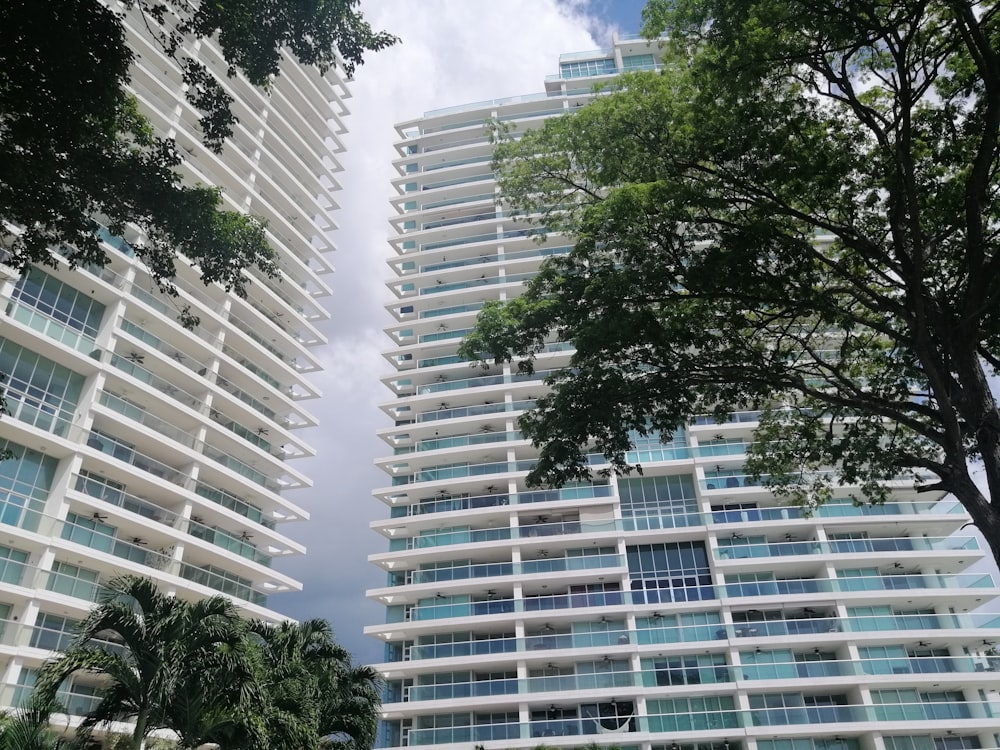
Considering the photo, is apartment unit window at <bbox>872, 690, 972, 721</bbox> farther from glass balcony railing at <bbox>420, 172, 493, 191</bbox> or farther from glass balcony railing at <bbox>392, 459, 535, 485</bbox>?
glass balcony railing at <bbox>420, 172, 493, 191</bbox>

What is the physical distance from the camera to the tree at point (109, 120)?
9234 mm

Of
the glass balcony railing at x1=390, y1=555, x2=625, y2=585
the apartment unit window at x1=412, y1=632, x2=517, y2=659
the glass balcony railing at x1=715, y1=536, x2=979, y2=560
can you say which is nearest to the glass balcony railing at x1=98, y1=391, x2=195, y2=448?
the glass balcony railing at x1=390, y1=555, x2=625, y2=585

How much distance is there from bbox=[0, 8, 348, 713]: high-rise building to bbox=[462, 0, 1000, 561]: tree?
37.7 ft

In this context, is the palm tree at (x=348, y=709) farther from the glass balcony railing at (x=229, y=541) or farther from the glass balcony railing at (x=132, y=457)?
the glass balcony railing at (x=132, y=457)

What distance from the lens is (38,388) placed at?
26.8 m

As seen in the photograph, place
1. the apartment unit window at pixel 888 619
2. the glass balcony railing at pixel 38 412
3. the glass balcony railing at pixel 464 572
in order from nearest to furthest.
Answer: the glass balcony railing at pixel 38 412
the apartment unit window at pixel 888 619
the glass balcony railing at pixel 464 572

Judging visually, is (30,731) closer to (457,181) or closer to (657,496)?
(657,496)

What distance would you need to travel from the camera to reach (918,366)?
13.9 meters

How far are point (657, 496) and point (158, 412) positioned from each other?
25.6m

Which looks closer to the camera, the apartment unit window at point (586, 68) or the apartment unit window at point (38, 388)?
the apartment unit window at point (38, 388)

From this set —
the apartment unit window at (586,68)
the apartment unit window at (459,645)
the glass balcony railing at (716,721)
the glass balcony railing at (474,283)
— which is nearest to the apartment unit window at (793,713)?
the glass balcony railing at (716,721)

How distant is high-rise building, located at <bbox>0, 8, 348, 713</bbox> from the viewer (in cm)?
2503

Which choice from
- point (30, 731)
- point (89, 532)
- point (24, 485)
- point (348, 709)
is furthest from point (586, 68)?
point (30, 731)

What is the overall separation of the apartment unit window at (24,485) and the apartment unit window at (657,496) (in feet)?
86.5
